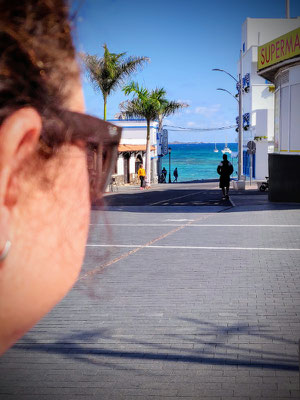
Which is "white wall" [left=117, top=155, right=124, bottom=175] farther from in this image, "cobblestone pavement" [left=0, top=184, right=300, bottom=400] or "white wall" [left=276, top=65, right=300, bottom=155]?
"cobblestone pavement" [left=0, top=184, right=300, bottom=400]

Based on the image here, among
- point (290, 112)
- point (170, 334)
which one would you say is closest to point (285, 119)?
point (290, 112)

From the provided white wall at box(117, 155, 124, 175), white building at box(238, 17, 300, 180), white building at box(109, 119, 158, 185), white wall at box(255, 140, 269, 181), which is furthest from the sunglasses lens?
white wall at box(255, 140, 269, 181)

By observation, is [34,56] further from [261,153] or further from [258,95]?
[258,95]

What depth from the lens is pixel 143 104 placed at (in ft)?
120

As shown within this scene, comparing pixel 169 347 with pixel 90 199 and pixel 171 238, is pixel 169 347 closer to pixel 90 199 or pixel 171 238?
pixel 90 199

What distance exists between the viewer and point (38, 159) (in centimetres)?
86

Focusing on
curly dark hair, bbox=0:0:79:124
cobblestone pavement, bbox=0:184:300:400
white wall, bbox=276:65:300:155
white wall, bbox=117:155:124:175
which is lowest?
cobblestone pavement, bbox=0:184:300:400

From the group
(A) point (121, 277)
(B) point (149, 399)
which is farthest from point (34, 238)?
(A) point (121, 277)

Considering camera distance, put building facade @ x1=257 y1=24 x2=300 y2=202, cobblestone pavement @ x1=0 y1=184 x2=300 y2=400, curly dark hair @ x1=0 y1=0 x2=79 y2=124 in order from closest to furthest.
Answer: curly dark hair @ x1=0 y1=0 x2=79 y2=124 < cobblestone pavement @ x1=0 y1=184 x2=300 y2=400 < building facade @ x1=257 y1=24 x2=300 y2=202

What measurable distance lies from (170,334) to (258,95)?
5119 centimetres

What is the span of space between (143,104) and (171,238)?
2407 centimetres

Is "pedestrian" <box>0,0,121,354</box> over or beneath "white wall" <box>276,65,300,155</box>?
beneath

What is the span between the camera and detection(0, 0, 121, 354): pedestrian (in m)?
0.79

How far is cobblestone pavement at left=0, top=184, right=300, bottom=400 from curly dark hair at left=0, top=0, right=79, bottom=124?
0.29 m
